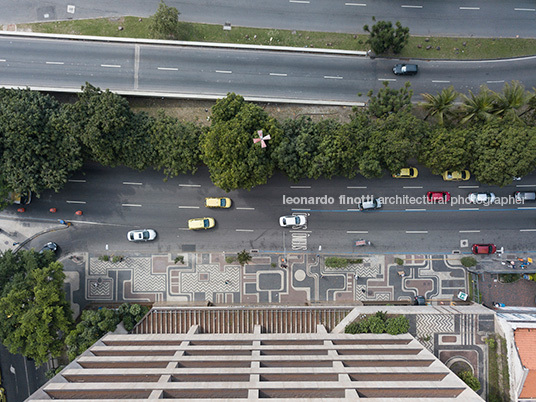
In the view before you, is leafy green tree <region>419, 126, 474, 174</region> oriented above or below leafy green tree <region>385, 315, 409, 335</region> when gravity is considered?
above

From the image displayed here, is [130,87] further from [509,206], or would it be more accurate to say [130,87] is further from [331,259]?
[509,206]

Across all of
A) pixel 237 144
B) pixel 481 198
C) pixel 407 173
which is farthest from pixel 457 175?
pixel 237 144

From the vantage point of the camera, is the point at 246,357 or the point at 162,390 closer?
the point at 162,390

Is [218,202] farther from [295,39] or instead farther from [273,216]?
[295,39]

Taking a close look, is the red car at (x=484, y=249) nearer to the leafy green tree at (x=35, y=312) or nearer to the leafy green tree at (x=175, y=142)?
the leafy green tree at (x=175, y=142)

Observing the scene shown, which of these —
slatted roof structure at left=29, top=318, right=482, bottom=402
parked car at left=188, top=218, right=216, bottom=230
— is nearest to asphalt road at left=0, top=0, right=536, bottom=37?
parked car at left=188, top=218, right=216, bottom=230

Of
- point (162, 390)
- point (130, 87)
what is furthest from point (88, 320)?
point (130, 87)

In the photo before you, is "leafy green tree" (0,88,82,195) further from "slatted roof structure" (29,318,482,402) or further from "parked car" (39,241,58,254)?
"slatted roof structure" (29,318,482,402)
